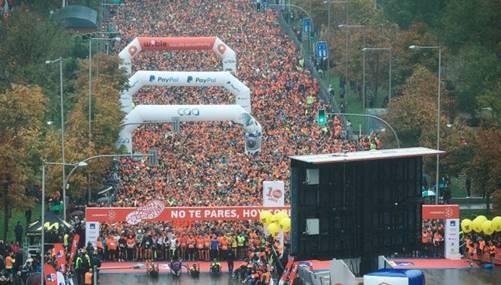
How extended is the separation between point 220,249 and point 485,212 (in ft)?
55.8

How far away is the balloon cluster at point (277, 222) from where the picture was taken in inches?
2817

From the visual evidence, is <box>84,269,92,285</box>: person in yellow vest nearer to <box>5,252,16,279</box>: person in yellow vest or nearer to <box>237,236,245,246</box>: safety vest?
<box>5,252,16,279</box>: person in yellow vest

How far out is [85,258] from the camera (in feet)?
222

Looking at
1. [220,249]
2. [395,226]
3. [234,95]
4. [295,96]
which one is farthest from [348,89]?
[395,226]

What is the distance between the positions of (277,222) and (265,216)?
1051mm

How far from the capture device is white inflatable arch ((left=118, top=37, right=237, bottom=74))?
107 m

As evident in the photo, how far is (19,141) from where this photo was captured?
81625 millimetres

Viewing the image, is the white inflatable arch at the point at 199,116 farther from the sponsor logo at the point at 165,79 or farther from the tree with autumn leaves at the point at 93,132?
the sponsor logo at the point at 165,79

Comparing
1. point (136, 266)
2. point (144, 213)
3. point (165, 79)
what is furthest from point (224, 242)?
point (165, 79)

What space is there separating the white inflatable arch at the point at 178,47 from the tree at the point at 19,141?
470 inches

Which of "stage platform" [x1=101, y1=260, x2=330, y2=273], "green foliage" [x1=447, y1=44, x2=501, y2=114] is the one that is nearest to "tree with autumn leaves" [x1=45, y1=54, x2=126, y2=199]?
"stage platform" [x1=101, y1=260, x2=330, y2=273]

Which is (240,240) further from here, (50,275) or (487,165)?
(50,275)

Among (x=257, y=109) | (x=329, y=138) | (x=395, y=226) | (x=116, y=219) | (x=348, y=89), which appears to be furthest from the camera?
(x=348, y=89)

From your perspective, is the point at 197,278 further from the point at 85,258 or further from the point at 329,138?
the point at 329,138
